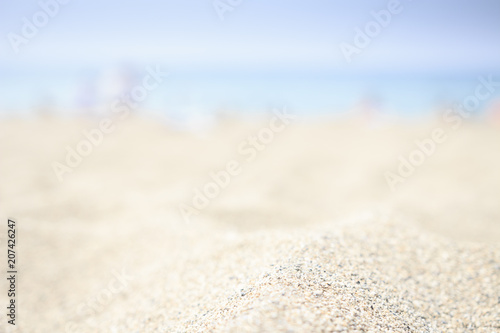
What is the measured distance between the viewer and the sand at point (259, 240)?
2.33 m

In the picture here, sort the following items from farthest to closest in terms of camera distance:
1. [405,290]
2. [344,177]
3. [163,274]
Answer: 1. [344,177]
2. [163,274]
3. [405,290]

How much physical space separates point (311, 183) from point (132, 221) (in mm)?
3722

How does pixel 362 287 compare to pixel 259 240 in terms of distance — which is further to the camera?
pixel 259 240

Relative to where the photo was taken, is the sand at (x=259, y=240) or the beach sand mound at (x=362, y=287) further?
the sand at (x=259, y=240)

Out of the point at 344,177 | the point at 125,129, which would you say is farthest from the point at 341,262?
the point at 125,129

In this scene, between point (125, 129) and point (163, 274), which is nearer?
point (163, 274)

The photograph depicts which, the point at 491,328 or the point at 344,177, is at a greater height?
the point at 491,328

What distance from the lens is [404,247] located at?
11.0ft

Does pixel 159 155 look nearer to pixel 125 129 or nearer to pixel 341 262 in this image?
pixel 125 129

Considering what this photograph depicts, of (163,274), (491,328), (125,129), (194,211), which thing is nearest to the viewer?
(491,328)

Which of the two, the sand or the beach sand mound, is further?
the sand

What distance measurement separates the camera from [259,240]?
10.4 feet

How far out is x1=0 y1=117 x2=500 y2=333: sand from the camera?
2328mm

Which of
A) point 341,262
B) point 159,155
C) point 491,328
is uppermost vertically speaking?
point 341,262
